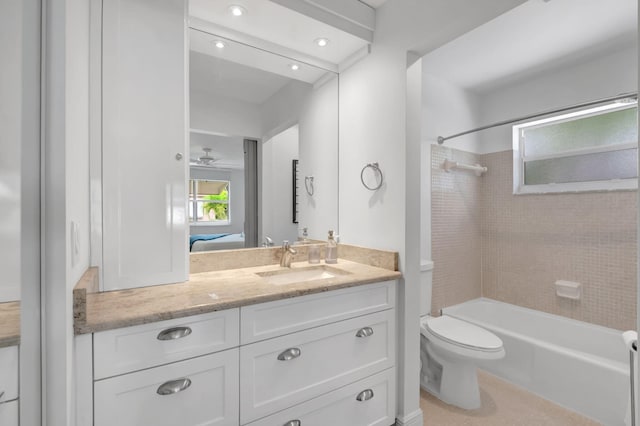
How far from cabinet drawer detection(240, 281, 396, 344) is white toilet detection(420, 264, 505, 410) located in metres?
0.64

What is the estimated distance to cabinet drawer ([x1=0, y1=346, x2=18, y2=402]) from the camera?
69 centimetres

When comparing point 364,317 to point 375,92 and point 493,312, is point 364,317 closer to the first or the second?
point 375,92

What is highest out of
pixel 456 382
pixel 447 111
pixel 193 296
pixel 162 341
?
pixel 447 111

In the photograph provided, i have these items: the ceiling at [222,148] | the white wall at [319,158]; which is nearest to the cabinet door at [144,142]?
the ceiling at [222,148]

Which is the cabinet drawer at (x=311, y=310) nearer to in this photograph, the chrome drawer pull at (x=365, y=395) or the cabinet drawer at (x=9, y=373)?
the chrome drawer pull at (x=365, y=395)

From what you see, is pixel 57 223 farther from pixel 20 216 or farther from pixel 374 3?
pixel 374 3

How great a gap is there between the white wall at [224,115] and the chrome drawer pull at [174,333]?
1067 millimetres

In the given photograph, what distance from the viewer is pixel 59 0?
0.76 m

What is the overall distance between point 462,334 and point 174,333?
70.3 inches

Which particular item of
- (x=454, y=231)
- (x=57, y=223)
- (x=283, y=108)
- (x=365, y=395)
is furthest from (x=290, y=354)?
(x=454, y=231)

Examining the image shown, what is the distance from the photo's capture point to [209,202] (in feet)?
5.27

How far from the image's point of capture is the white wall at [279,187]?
6.34 ft

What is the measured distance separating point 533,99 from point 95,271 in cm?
346

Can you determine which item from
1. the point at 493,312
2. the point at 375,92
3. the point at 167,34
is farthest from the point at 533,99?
the point at 167,34
